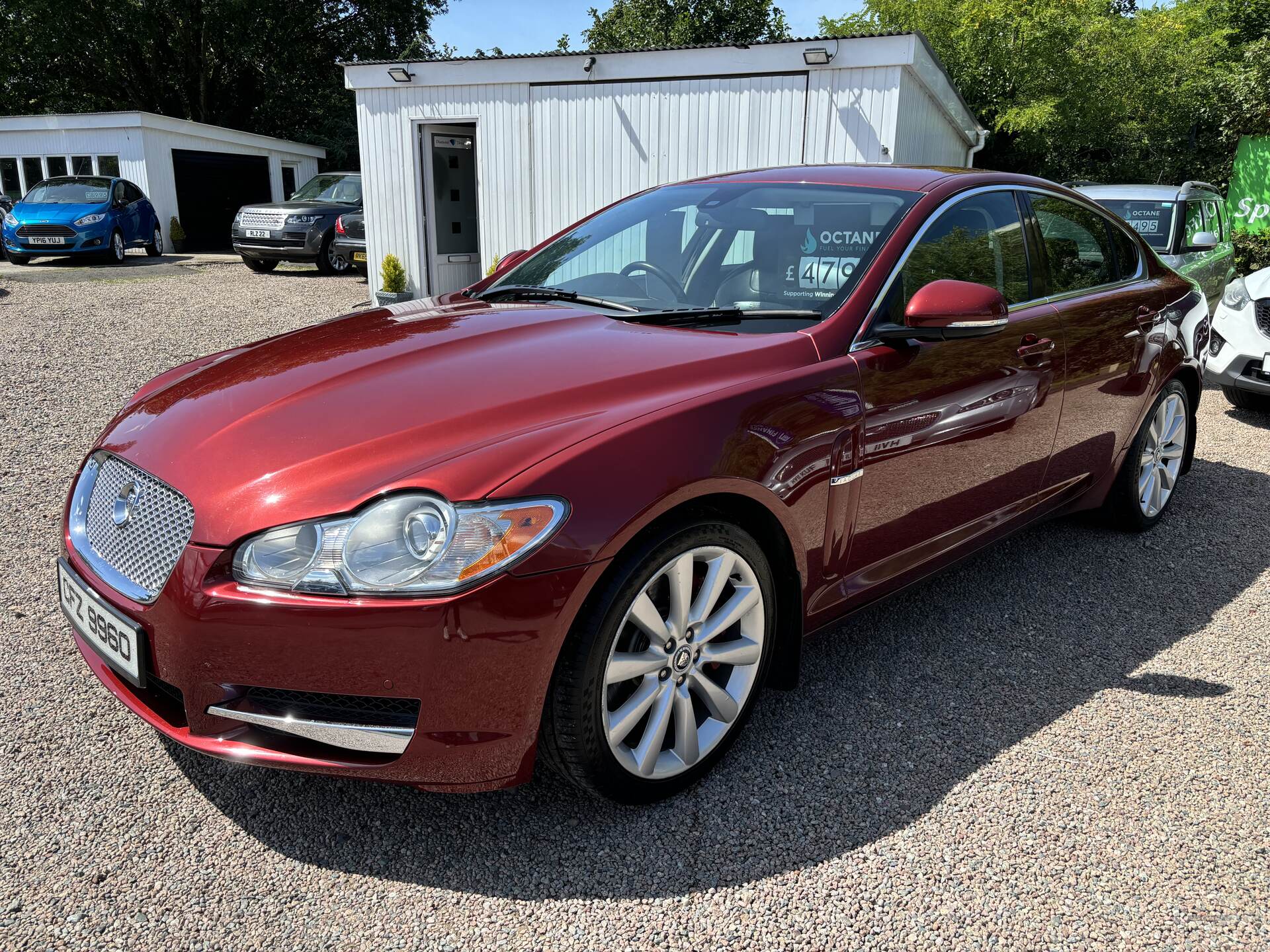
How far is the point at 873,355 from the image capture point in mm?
2793

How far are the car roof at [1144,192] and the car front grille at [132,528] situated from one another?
882 cm

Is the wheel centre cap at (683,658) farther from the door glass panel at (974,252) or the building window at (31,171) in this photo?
the building window at (31,171)

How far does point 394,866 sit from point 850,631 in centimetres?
185

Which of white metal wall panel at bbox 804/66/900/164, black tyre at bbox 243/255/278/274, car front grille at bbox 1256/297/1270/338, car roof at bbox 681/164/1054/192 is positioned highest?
white metal wall panel at bbox 804/66/900/164

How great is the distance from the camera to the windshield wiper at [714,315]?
9.41 ft

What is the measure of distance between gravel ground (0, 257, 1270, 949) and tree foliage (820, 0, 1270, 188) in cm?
2262

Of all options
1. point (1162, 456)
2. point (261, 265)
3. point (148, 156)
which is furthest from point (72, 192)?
point (1162, 456)

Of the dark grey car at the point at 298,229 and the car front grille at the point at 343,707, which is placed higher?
the dark grey car at the point at 298,229

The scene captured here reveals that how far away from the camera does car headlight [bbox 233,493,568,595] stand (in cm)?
196

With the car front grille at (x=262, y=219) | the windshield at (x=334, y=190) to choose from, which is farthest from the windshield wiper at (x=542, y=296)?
the windshield at (x=334, y=190)

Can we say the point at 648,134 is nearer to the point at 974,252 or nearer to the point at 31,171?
the point at 974,252

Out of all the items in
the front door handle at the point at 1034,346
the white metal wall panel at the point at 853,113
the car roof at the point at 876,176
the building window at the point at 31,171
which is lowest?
the front door handle at the point at 1034,346

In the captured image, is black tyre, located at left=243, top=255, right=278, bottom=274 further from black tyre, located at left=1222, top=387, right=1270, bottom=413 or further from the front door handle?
the front door handle

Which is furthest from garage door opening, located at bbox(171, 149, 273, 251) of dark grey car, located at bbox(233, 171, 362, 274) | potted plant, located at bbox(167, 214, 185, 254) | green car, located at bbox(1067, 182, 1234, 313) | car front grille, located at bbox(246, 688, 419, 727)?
car front grille, located at bbox(246, 688, 419, 727)
